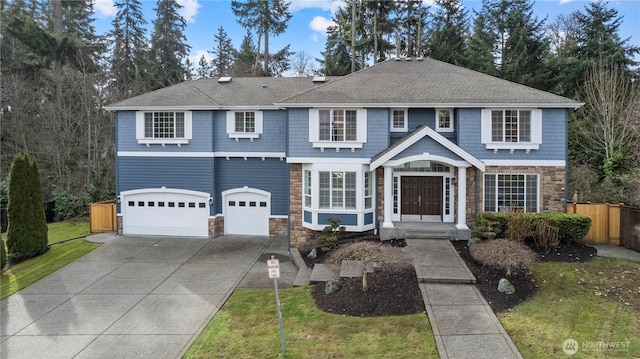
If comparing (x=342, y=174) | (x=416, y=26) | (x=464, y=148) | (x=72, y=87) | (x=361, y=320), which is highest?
(x=416, y=26)

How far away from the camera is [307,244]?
14.3 metres

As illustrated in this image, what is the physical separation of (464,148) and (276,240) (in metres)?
9.18

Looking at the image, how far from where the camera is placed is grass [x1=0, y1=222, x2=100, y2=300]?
11266 mm

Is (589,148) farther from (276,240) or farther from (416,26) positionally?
(276,240)

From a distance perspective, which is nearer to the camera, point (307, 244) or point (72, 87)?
point (307, 244)

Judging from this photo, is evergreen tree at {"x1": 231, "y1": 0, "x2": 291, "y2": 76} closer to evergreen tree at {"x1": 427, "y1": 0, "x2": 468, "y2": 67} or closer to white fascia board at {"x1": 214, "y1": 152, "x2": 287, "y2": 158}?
evergreen tree at {"x1": 427, "y1": 0, "x2": 468, "y2": 67}

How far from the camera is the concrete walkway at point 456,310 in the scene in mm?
6559

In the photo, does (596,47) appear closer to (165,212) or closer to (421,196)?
(421,196)

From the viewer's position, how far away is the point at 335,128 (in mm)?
13914

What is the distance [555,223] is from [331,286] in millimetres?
8488

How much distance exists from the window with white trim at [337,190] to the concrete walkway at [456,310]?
317cm

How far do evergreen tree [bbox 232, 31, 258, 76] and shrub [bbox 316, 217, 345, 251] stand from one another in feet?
67.6

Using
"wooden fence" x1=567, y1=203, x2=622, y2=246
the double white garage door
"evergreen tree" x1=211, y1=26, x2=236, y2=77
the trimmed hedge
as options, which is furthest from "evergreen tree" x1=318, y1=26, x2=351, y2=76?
"wooden fence" x1=567, y1=203, x2=622, y2=246

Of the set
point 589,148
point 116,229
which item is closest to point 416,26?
point 589,148
